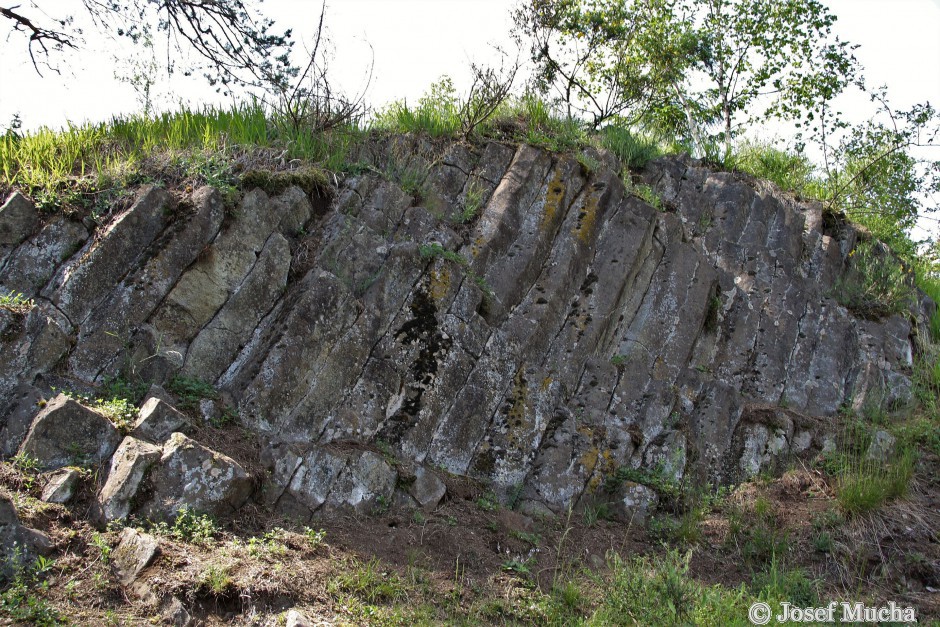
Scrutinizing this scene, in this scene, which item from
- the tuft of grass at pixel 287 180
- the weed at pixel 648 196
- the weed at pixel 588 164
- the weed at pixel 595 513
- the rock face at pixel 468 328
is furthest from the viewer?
the weed at pixel 648 196

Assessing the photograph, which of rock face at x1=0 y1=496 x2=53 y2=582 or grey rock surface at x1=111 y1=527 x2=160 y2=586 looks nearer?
rock face at x1=0 y1=496 x2=53 y2=582

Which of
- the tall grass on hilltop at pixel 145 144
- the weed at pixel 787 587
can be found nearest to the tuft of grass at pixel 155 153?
the tall grass on hilltop at pixel 145 144

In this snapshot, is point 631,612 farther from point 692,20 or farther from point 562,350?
point 692,20

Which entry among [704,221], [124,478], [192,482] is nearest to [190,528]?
[192,482]

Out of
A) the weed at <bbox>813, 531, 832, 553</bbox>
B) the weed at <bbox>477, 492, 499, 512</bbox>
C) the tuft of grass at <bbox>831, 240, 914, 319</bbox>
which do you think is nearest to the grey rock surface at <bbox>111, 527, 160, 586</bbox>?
the weed at <bbox>477, 492, 499, 512</bbox>

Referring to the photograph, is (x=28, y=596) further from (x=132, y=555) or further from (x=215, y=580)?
(x=215, y=580)

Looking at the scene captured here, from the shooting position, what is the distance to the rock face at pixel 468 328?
592cm

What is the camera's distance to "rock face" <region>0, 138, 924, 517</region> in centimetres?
592

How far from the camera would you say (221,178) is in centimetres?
696

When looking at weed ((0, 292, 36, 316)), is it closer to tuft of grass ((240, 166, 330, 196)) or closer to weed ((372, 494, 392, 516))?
tuft of grass ((240, 166, 330, 196))

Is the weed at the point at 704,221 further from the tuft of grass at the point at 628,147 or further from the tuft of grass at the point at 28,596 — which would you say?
the tuft of grass at the point at 28,596

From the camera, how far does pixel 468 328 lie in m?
7.00

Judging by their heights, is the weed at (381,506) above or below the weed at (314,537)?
above

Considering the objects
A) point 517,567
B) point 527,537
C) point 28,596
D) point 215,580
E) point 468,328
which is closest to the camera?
point 28,596
